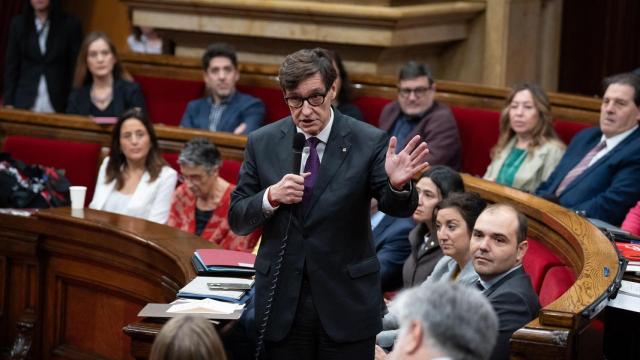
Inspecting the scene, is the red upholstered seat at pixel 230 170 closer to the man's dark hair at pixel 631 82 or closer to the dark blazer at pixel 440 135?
the dark blazer at pixel 440 135

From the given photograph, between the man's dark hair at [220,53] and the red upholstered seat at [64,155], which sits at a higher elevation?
the man's dark hair at [220,53]

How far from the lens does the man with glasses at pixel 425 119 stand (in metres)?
5.27

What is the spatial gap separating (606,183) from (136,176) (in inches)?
76.0

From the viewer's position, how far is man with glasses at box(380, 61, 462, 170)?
5266 mm

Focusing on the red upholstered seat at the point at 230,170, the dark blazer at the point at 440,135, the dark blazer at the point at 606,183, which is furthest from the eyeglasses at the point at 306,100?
the dark blazer at the point at 440,135

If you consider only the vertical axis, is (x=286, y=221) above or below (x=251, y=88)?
below

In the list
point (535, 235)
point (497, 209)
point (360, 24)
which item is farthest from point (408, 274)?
point (360, 24)

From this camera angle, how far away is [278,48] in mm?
6391

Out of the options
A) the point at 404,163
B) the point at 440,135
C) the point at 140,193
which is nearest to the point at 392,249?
the point at 440,135

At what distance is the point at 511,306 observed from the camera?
121 inches

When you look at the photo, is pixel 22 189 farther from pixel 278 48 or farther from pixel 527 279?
pixel 527 279

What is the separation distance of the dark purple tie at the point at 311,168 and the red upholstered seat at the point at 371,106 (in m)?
2.88

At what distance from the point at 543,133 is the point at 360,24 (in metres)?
1.34

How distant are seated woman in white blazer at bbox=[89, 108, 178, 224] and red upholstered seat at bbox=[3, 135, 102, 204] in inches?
12.1
